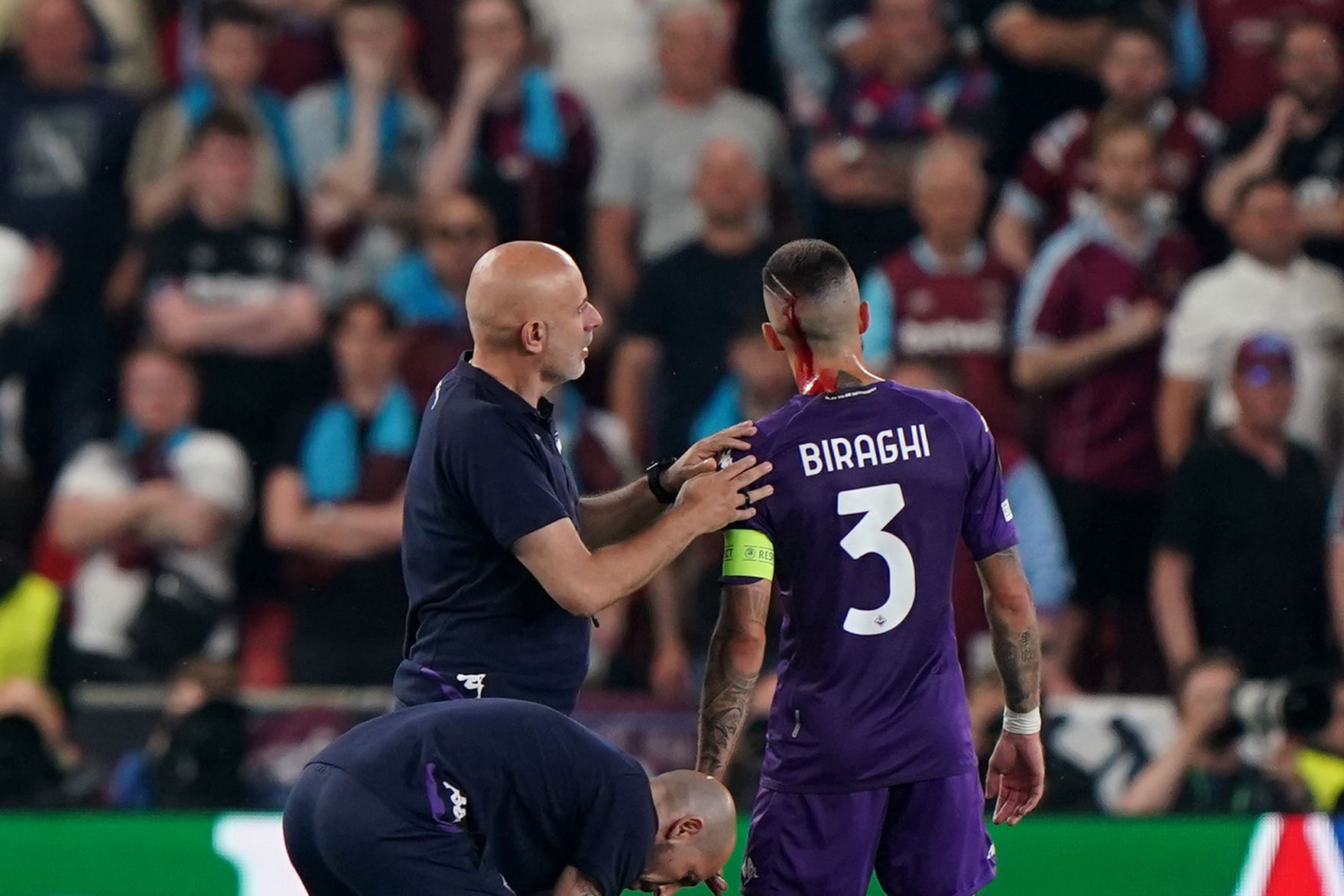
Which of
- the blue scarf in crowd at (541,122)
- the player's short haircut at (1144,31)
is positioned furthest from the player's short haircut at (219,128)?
the player's short haircut at (1144,31)

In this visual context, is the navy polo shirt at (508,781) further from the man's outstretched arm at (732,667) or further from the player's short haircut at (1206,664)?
the player's short haircut at (1206,664)

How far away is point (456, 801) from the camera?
12.6ft

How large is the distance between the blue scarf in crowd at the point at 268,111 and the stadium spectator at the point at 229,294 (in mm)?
155

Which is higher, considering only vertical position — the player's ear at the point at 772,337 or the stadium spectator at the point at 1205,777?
the player's ear at the point at 772,337

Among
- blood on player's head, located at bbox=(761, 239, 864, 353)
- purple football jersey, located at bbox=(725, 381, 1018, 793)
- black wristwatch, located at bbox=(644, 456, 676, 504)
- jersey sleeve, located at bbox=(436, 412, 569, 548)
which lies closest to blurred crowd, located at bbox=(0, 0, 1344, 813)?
black wristwatch, located at bbox=(644, 456, 676, 504)

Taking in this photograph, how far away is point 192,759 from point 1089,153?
5070mm

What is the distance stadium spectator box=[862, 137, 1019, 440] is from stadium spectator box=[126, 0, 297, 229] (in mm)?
2990

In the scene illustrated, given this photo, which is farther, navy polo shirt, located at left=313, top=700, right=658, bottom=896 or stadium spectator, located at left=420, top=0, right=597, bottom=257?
stadium spectator, located at left=420, top=0, right=597, bottom=257

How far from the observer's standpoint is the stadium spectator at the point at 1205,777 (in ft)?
26.0

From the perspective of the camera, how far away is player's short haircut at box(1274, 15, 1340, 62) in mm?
9148

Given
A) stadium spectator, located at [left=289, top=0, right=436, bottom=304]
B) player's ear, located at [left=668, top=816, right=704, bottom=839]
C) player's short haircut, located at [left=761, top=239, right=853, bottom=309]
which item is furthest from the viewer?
Result: stadium spectator, located at [left=289, top=0, right=436, bottom=304]

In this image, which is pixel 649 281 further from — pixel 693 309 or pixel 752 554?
pixel 752 554

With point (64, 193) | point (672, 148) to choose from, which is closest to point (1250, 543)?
point (672, 148)

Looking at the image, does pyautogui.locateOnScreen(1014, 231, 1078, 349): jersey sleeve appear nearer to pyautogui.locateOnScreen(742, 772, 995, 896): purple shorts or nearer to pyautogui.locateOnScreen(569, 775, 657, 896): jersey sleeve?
pyautogui.locateOnScreen(742, 772, 995, 896): purple shorts
